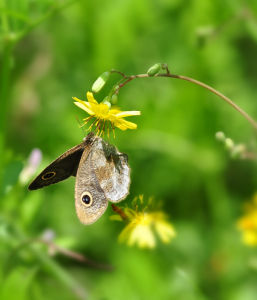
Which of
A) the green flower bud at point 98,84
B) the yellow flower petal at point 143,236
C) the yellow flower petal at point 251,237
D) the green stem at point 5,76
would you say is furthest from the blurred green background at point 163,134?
the green flower bud at point 98,84

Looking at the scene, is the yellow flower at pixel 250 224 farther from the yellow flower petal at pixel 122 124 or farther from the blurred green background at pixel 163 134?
the yellow flower petal at pixel 122 124

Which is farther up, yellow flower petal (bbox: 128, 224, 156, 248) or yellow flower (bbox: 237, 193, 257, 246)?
yellow flower (bbox: 237, 193, 257, 246)

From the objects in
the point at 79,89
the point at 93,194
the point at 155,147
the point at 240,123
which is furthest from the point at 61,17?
the point at 93,194

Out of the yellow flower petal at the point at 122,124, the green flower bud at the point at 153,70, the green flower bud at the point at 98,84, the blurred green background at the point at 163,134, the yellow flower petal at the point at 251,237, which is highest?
the blurred green background at the point at 163,134

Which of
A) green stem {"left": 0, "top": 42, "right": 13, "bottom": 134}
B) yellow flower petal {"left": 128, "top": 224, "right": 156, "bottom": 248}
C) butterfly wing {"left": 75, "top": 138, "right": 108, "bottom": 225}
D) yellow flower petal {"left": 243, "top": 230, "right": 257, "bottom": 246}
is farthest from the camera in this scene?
yellow flower petal {"left": 243, "top": 230, "right": 257, "bottom": 246}

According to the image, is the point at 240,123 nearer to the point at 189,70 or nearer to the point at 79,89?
the point at 189,70

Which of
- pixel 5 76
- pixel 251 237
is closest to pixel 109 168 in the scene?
pixel 5 76

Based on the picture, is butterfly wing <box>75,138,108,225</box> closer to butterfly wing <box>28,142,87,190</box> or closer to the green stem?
butterfly wing <box>28,142,87,190</box>

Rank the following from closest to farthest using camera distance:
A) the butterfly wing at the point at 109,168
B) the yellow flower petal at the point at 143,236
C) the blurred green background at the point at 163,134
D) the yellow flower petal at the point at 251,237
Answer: the butterfly wing at the point at 109,168, the yellow flower petal at the point at 143,236, the yellow flower petal at the point at 251,237, the blurred green background at the point at 163,134

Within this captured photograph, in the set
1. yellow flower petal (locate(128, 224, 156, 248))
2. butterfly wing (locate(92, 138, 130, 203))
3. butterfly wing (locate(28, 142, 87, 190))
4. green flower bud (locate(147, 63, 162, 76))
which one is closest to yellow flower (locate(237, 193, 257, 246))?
yellow flower petal (locate(128, 224, 156, 248))
